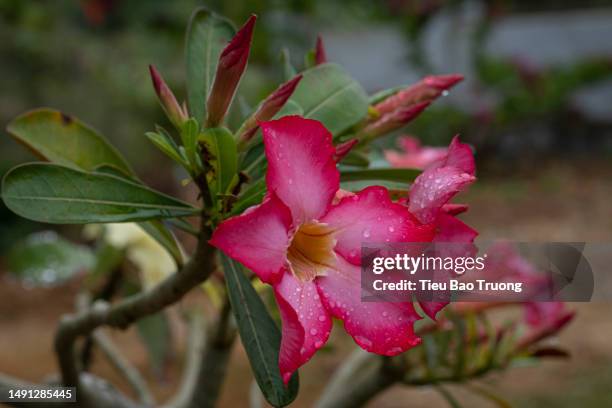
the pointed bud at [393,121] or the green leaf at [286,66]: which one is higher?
the green leaf at [286,66]

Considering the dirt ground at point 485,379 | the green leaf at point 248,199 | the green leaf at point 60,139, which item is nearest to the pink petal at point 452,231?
the green leaf at point 248,199

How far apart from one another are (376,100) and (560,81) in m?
5.29

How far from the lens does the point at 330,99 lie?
1.70 ft

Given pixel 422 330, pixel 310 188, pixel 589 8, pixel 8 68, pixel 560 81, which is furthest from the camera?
pixel 589 8

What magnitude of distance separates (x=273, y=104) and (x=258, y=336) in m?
0.14

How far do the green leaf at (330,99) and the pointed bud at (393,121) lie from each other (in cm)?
1

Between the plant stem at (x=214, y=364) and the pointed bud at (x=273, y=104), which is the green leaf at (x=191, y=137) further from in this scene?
the plant stem at (x=214, y=364)

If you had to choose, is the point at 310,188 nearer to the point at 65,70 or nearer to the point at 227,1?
the point at 65,70

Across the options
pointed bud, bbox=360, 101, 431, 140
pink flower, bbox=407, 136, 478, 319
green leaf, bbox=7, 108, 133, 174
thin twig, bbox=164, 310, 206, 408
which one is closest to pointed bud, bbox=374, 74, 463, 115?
pointed bud, bbox=360, 101, 431, 140

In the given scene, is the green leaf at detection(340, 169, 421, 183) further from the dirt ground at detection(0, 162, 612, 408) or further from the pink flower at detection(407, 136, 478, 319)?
the dirt ground at detection(0, 162, 612, 408)

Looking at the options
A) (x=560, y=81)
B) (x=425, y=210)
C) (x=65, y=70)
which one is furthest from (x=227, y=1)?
(x=425, y=210)

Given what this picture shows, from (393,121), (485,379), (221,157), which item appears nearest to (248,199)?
(221,157)

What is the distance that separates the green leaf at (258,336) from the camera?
1.32 feet

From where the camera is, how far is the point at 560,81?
5.45 m
